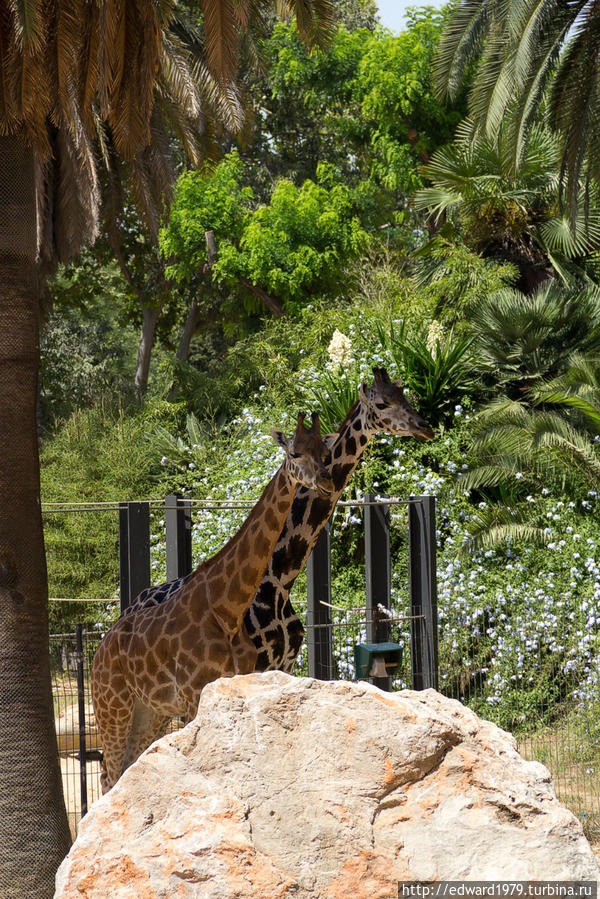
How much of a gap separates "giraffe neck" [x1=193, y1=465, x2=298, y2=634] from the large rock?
1837 millimetres

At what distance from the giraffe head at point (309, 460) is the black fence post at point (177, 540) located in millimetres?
2870

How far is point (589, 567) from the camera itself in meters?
11.4

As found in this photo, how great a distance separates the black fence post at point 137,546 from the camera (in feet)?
25.3

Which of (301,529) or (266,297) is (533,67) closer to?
(301,529)

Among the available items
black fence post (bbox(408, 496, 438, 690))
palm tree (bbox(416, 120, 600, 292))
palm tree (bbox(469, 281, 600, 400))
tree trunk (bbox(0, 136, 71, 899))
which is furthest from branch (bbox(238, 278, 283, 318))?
tree trunk (bbox(0, 136, 71, 899))

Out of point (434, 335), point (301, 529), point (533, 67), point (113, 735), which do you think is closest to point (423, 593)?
point (301, 529)

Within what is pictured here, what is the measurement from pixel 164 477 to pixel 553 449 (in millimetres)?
6599

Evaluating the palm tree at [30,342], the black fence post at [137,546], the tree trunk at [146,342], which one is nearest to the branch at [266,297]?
the tree trunk at [146,342]

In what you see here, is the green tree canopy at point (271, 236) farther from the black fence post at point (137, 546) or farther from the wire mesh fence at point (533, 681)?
the black fence post at point (137, 546)

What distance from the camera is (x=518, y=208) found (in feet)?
53.1

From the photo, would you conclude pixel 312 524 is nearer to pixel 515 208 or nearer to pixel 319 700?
pixel 319 700

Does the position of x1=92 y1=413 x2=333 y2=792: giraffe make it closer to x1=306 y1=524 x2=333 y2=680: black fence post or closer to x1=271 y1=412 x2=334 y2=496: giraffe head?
x1=271 y1=412 x2=334 y2=496: giraffe head

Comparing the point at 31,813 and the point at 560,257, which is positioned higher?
the point at 560,257

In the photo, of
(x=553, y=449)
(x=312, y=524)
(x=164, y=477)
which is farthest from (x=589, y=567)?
(x=164, y=477)
